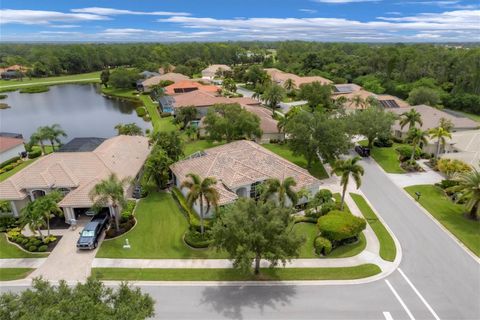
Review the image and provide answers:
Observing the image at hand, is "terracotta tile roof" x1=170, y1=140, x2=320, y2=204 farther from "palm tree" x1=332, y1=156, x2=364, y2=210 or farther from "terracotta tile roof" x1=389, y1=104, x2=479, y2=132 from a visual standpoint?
"terracotta tile roof" x1=389, y1=104, x2=479, y2=132

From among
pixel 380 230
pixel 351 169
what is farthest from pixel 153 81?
pixel 380 230

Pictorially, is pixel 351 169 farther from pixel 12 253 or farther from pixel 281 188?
pixel 12 253

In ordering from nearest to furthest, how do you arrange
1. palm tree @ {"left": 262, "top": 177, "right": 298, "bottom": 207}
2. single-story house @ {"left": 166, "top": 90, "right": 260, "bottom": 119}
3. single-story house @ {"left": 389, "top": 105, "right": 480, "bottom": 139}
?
palm tree @ {"left": 262, "top": 177, "right": 298, "bottom": 207}
single-story house @ {"left": 389, "top": 105, "right": 480, "bottom": 139}
single-story house @ {"left": 166, "top": 90, "right": 260, "bottom": 119}

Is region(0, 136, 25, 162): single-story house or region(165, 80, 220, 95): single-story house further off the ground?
region(165, 80, 220, 95): single-story house

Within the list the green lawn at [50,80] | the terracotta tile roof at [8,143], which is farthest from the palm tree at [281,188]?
the green lawn at [50,80]

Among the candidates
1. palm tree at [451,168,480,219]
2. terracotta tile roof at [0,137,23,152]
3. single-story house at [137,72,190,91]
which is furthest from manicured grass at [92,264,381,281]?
single-story house at [137,72,190,91]

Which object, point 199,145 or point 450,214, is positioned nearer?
point 450,214

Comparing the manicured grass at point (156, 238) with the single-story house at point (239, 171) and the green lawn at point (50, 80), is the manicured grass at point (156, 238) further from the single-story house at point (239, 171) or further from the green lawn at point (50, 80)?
the green lawn at point (50, 80)
